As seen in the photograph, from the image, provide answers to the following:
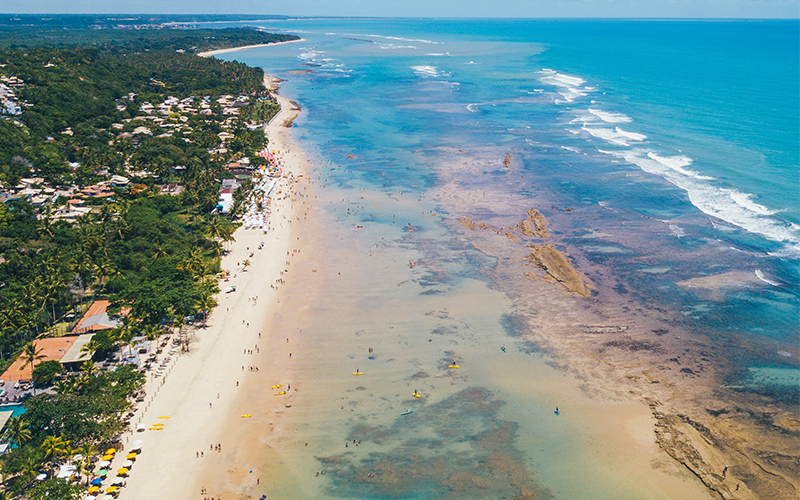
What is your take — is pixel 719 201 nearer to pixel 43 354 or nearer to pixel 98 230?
pixel 98 230

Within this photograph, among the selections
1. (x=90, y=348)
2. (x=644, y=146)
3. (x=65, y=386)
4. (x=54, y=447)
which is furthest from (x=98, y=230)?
(x=644, y=146)

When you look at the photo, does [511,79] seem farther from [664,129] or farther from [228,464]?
[228,464]

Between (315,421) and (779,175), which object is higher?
(779,175)

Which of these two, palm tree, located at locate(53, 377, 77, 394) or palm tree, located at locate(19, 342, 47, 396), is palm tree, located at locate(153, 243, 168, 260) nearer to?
palm tree, located at locate(19, 342, 47, 396)

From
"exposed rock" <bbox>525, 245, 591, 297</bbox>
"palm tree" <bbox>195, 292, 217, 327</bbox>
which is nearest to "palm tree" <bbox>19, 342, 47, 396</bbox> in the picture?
"palm tree" <bbox>195, 292, 217, 327</bbox>

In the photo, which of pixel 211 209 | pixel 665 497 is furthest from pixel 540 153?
pixel 665 497
